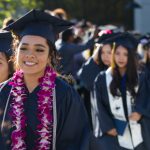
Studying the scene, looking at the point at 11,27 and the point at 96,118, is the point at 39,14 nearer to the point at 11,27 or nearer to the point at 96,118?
the point at 11,27

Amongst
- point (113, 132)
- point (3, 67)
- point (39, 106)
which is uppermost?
point (3, 67)

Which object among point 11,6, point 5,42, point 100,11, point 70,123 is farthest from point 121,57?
point 100,11

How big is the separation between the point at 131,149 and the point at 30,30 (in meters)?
3.13

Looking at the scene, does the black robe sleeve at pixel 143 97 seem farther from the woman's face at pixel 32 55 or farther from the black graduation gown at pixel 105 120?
the woman's face at pixel 32 55

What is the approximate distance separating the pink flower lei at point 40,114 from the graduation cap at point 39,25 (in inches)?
12.4

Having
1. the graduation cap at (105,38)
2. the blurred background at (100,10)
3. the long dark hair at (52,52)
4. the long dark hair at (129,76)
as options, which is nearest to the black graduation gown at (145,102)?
the long dark hair at (129,76)

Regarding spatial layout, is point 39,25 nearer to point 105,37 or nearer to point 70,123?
point 70,123

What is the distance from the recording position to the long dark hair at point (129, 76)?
6.71 m

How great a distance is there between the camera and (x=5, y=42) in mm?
5012

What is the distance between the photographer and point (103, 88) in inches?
275

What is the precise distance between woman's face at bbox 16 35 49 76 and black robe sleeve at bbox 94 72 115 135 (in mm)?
2846

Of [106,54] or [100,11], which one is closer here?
[106,54]

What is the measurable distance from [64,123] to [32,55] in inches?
22.0


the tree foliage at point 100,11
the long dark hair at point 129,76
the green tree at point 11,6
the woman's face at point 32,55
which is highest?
the tree foliage at point 100,11
